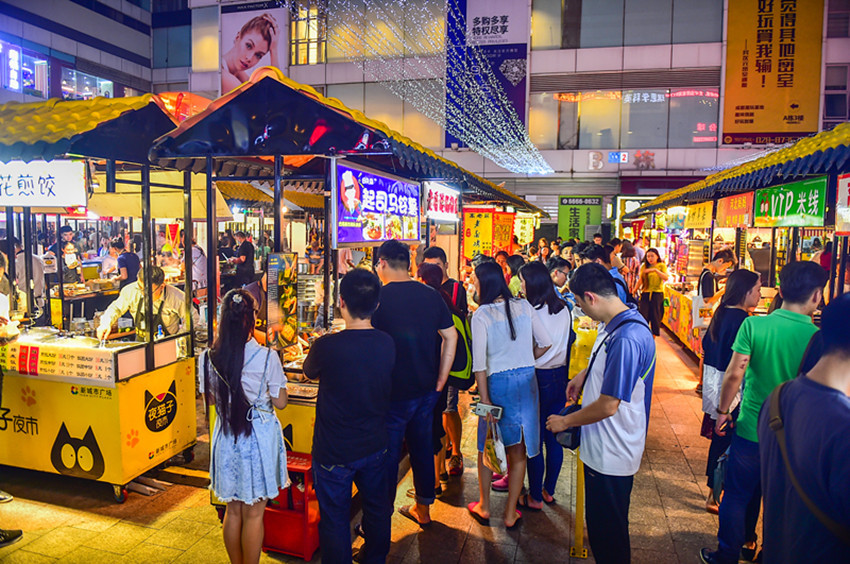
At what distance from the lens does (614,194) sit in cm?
2272

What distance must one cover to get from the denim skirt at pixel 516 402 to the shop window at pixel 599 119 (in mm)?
21067

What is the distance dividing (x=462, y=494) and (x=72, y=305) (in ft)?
32.0

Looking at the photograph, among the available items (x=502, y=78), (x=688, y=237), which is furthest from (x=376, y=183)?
(x=502, y=78)

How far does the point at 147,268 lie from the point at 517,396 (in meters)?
3.51

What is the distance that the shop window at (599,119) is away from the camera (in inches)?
879

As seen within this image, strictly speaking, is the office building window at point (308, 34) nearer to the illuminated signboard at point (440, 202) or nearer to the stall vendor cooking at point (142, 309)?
the illuminated signboard at point (440, 202)

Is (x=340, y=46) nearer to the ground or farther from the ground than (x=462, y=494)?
farther from the ground

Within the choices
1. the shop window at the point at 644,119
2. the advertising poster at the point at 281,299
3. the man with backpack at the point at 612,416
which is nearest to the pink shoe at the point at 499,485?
the man with backpack at the point at 612,416

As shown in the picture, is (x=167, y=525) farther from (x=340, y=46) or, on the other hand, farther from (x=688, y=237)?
(x=340, y=46)

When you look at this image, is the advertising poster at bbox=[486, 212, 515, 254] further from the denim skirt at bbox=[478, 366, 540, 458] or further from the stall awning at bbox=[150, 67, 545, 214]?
the denim skirt at bbox=[478, 366, 540, 458]

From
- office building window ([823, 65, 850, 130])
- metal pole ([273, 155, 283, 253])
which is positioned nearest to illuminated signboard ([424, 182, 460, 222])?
metal pole ([273, 155, 283, 253])

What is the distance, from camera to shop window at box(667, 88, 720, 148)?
21.3 meters

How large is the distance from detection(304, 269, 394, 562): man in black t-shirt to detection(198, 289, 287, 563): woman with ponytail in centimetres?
30

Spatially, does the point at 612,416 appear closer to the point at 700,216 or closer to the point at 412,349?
the point at 412,349
